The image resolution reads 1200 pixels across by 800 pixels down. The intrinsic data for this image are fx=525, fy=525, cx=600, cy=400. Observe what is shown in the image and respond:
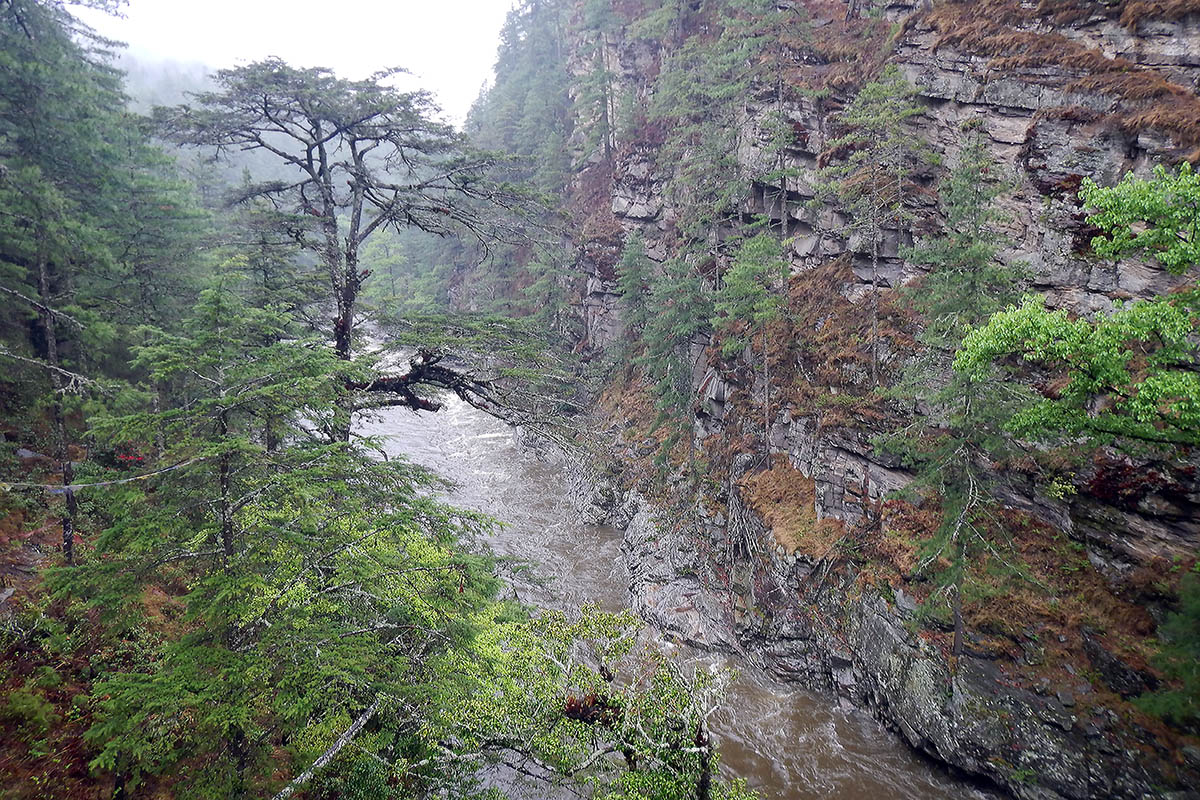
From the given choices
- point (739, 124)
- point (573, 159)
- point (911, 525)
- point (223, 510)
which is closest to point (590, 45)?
point (573, 159)

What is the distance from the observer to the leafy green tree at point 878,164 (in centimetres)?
1364

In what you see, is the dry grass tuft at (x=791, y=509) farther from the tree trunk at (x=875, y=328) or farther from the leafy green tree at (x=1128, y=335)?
the leafy green tree at (x=1128, y=335)

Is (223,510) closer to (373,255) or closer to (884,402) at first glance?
(884,402)

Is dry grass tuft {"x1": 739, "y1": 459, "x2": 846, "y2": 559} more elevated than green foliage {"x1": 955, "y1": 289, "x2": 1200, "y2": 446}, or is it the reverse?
green foliage {"x1": 955, "y1": 289, "x2": 1200, "y2": 446}

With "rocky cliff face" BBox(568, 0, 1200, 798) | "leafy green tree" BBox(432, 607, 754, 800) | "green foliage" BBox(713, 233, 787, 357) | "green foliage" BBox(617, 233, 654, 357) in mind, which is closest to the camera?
"leafy green tree" BBox(432, 607, 754, 800)

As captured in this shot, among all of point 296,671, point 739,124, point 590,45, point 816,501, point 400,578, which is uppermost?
point 590,45

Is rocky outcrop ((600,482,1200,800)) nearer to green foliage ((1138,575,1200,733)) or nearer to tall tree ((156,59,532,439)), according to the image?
green foliage ((1138,575,1200,733))

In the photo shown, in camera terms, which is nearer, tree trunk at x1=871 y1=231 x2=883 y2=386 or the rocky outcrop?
the rocky outcrop

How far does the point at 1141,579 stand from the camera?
9438 mm

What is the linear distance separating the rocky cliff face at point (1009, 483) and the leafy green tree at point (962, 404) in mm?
1337

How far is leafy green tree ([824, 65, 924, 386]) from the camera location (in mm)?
13641

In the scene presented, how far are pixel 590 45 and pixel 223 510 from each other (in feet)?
131

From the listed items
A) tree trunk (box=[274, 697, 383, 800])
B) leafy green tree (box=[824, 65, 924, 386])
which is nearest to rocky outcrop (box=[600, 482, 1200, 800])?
leafy green tree (box=[824, 65, 924, 386])

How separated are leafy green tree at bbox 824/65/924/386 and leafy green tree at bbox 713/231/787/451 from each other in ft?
7.84
